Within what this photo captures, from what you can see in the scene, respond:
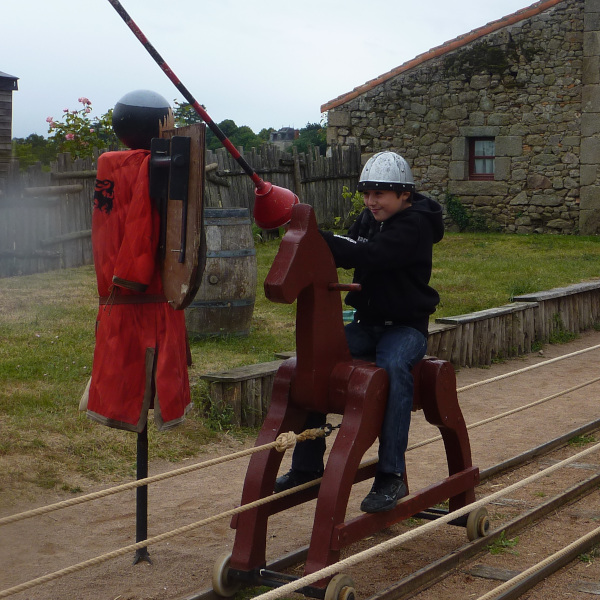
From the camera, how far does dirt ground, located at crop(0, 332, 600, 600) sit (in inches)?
160

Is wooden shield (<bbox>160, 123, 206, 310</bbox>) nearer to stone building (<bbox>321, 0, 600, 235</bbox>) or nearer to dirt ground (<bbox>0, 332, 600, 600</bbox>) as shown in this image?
dirt ground (<bbox>0, 332, 600, 600</bbox>)

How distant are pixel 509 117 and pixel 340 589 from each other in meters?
16.7

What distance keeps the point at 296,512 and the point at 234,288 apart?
3.72 metres

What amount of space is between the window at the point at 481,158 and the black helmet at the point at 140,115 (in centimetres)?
1610

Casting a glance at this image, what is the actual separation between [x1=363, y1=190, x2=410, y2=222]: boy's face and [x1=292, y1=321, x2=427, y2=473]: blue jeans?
1.63 feet

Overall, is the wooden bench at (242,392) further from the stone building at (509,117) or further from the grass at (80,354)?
the stone building at (509,117)

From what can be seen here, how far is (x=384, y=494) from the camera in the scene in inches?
155

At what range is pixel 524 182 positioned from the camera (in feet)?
62.7

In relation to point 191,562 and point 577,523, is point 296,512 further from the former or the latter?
point 577,523

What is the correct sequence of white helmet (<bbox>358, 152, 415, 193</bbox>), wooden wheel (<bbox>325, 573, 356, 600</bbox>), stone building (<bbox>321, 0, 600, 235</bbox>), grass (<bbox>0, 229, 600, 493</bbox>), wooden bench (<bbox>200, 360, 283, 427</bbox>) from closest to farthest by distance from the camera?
1. wooden wheel (<bbox>325, 573, 356, 600</bbox>)
2. white helmet (<bbox>358, 152, 415, 193</bbox>)
3. grass (<bbox>0, 229, 600, 493</bbox>)
4. wooden bench (<bbox>200, 360, 283, 427</bbox>)
5. stone building (<bbox>321, 0, 600, 235</bbox>)

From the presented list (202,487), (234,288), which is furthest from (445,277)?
(202,487)

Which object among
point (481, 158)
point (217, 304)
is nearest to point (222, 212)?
point (217, 304)

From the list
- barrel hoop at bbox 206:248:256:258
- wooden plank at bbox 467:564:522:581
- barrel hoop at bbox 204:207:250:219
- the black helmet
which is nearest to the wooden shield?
the black helmet

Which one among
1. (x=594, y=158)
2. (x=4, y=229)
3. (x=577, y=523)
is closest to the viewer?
(x=577, y=523)
